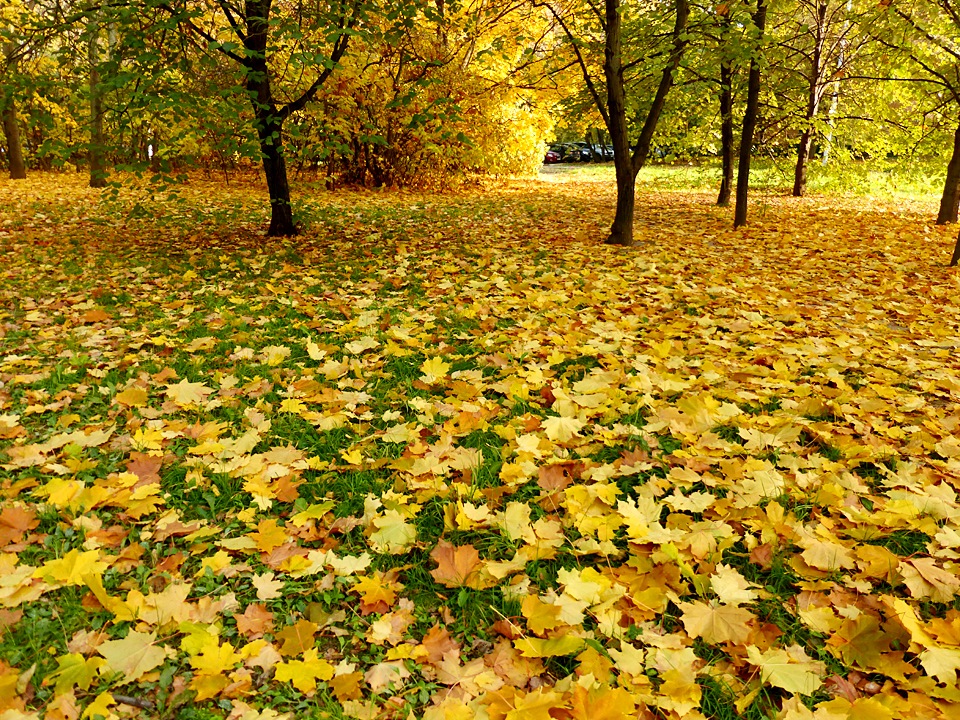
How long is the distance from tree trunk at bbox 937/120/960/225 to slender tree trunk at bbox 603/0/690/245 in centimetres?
566

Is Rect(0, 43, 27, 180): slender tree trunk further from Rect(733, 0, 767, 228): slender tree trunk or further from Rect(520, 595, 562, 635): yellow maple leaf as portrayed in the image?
Rect(520, 595, 562, 635): yellow maple leaf

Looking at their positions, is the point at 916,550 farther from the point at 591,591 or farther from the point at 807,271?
the point at 807,271

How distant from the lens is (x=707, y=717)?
1.49m

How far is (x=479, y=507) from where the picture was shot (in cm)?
226

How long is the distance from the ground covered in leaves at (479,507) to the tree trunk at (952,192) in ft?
21.5

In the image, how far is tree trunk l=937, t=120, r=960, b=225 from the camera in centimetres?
976

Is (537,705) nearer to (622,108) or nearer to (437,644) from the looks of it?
(437,644)

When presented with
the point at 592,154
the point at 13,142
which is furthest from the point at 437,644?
the point at 592,154

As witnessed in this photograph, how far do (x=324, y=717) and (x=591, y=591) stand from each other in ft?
2.80

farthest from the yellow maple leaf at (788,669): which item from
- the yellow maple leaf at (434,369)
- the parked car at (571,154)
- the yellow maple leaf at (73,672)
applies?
the parked car at (571,154)

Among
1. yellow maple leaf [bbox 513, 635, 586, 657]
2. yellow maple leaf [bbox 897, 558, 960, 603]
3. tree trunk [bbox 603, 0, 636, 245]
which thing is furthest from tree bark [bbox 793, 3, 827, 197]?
yellow maple leaf [bbox 513, 635, 586, 657]

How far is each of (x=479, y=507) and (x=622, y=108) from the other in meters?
6.89

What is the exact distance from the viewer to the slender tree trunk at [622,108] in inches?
285

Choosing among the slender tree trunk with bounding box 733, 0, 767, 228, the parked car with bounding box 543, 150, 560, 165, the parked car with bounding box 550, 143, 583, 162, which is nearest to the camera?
the slender tree trunk with bounding box 733, 0, 767, 228
